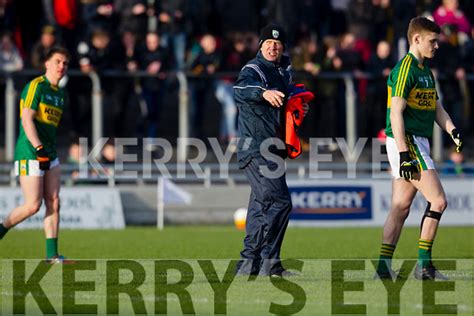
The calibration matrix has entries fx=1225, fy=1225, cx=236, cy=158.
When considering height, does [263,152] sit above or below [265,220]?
above

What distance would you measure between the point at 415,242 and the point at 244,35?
7.57 metres

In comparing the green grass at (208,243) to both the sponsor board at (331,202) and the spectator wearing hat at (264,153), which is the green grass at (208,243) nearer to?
the sponsor board at (331,202)

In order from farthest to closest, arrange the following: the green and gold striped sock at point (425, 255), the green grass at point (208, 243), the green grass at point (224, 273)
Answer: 1. the green grass at point (208, 243)
2. the green and gold striped sock at point (425, 255)
3. the green grass at point (224, 273)

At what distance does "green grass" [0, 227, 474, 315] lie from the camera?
957cm

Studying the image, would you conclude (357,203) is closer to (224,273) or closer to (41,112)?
(41,112)

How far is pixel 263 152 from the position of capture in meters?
11.9

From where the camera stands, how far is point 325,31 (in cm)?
2539

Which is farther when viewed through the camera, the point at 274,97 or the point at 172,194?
the point at 172,194

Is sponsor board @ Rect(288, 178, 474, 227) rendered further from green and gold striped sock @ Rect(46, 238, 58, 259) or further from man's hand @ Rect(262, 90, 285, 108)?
man's hand @ Rect(262, 90, 285, 108)

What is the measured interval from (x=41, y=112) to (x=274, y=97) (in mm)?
3523

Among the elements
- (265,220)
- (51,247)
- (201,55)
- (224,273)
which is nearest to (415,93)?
(265,220)

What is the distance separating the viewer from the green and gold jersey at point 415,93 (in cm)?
1146

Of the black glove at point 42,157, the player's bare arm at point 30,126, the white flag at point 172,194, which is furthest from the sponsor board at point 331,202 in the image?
the player's bare arm at point 30,126

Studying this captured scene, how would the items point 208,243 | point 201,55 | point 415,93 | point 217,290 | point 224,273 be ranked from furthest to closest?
point 201,55, point 208,243, point 224,273, point 415,93, point 217,290
